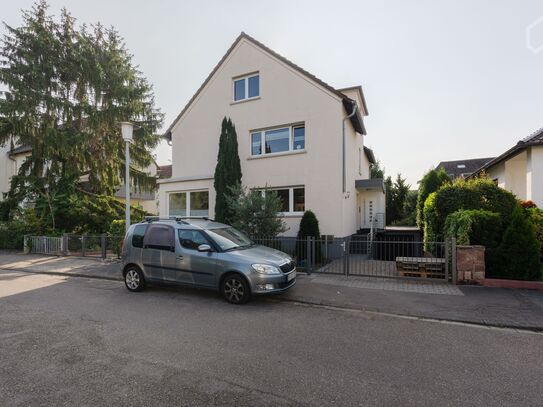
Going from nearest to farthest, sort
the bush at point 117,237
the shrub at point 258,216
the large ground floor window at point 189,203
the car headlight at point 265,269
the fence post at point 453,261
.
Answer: the car headlight at point 265,269 → the fence post at point 453,261 → the shrub at point 258,216 → the bush at point 117,237 → the large ground floor window at point 189,203

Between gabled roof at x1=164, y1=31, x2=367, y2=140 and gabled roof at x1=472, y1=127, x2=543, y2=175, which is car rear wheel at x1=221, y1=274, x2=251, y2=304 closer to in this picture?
gabled roof at x1=164, y1=31, x2=367, y2=140

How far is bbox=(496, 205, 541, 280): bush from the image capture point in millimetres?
7207

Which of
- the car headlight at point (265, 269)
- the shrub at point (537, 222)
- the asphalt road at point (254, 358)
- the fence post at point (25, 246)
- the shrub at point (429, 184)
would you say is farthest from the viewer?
the fence post at point (25, 246)

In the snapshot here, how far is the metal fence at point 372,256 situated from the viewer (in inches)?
317

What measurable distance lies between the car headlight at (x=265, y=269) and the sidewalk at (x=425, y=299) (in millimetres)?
901

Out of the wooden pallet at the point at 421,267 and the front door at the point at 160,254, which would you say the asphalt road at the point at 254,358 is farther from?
the wooden pallet at the point at 421,267

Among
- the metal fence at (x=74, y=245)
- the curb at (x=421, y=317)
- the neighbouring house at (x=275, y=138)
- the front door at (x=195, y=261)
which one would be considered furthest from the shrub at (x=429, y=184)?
the metal fence at (x=74, y=245)

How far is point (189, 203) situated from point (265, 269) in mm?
9885

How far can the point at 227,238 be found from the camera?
716 centimetres

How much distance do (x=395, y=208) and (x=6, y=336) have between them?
3313 centimetres

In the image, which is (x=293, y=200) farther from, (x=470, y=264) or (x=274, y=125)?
(x=470, y=264)

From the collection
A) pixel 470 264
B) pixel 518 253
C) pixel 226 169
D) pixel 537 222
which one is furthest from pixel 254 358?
pixel 226 169

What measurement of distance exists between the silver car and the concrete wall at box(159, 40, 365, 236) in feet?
19.3

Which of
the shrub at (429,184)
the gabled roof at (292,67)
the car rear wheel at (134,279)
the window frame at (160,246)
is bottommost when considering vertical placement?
the car rear wheel at (134,279)
